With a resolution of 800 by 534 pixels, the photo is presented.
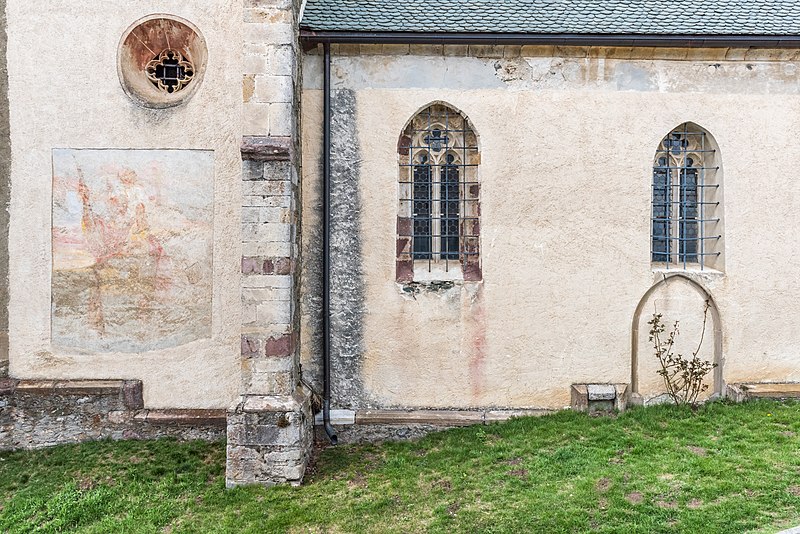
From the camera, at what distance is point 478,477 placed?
5926 mm

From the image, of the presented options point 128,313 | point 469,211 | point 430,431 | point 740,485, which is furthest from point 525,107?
point 128,313

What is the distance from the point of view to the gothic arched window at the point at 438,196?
738 cm

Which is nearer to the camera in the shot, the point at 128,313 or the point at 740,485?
the point at 740,485

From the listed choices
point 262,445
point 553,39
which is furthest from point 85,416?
point 553,39

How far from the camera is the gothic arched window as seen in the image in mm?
7383

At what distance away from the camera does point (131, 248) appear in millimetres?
7141

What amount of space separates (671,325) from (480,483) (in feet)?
11.6

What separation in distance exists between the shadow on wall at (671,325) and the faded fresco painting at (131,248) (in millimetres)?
5681

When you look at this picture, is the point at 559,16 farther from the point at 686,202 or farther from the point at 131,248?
the point at 131,248

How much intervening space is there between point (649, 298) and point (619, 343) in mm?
731

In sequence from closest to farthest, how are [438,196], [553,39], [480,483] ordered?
[480,483], [553,39], [438,196]

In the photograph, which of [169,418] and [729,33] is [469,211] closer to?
[729,33]

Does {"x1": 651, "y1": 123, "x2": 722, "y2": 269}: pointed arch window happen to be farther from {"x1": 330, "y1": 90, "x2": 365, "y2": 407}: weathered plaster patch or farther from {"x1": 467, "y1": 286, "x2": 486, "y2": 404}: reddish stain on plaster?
{"x1": 330, "y1": 90, "x2": 365, "y2": 407}: weathered plaster patch

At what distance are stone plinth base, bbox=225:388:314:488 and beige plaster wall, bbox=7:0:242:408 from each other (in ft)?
6.86
